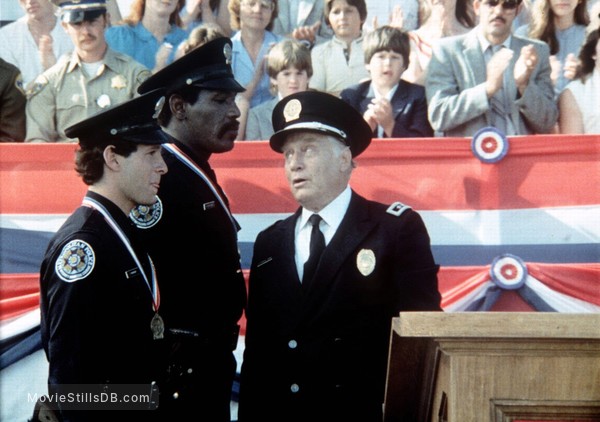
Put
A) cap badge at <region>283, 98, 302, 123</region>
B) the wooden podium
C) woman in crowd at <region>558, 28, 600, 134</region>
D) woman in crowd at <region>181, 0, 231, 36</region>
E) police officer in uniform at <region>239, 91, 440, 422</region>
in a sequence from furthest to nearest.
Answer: woman in crowd at <region>181, 0, 231, 36</region>
woman in crowd at <region>558, 28, 600, 134</region>
cap badge at <region>283, 98, 302, 123</region>
police officer in uniform at <region>239, 91, 440, 422</region>
the wooden podium

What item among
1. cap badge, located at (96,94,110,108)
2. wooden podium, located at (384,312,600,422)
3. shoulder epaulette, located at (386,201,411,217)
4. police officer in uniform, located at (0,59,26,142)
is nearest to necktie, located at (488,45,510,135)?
shoulder epaulette, located at (386,201,411,217)

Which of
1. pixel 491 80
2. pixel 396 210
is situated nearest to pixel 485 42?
pixel 491 80

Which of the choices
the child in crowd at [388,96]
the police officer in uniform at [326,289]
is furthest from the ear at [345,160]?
the child in crowd at [388,96]

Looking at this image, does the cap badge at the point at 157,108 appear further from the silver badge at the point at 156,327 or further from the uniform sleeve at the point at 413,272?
the uniform sleeve at the point at 413,272

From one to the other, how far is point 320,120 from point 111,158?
2.25ft

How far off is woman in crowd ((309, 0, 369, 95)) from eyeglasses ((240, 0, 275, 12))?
7.7 inches

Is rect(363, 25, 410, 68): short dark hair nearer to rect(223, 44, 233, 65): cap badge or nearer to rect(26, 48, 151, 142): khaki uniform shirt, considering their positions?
rect(223, 44, 233, 65): cap badge

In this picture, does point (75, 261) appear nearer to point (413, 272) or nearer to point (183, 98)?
point (183, 98)

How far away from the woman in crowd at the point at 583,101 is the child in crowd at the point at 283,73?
0.84 meters

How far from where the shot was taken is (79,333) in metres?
1.87

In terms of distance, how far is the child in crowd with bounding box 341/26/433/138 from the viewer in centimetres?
292

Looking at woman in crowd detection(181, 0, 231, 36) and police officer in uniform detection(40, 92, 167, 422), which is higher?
woman in crowd detection(181, 0, 231, 36)

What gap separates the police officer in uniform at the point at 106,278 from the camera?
6.17ft

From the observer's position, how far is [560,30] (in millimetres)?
2891
